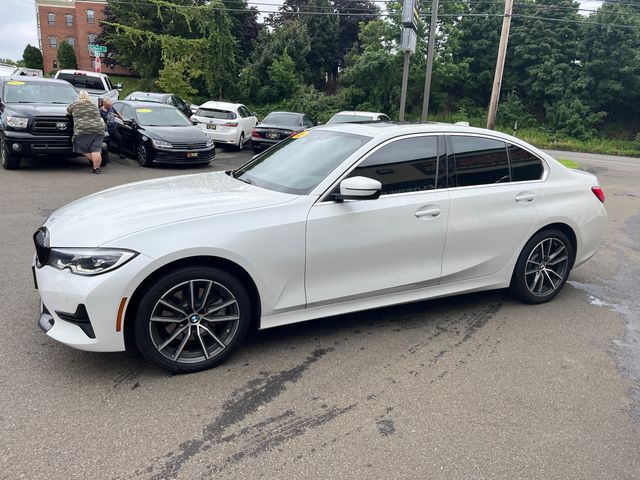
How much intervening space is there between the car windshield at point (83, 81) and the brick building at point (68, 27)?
54.7 metres

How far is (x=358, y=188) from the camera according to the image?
3531 mm

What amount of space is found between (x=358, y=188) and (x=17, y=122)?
9.25m

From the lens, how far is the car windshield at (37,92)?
10.8m

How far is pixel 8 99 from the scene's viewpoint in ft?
34.9

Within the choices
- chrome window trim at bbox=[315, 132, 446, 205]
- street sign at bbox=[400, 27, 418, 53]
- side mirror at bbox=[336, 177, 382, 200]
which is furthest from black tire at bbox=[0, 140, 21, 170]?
side mirror at bbox=[336, 177, 382, 200]

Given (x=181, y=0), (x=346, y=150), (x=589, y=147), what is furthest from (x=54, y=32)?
(x=346, y=150)

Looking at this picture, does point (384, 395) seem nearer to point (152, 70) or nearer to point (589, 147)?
point (589, 147)

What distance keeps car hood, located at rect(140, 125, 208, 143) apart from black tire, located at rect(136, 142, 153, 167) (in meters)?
0.34

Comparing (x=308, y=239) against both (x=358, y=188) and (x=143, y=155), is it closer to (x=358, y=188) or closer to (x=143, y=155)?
(x=358, y=188)

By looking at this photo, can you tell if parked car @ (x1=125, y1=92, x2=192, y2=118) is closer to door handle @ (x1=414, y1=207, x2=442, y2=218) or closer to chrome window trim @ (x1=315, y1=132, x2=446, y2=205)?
chrome window trim @ (x1=315, y1=132, x2=446, y2=205)

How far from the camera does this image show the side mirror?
11.6 ft

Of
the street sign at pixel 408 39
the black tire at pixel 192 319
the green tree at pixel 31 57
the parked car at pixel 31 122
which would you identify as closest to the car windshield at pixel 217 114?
the parked car at pixel 31 122

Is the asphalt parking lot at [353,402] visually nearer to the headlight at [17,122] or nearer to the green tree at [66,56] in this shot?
the headlight at [17,122]

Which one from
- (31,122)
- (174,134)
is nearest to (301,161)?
(31,122)
